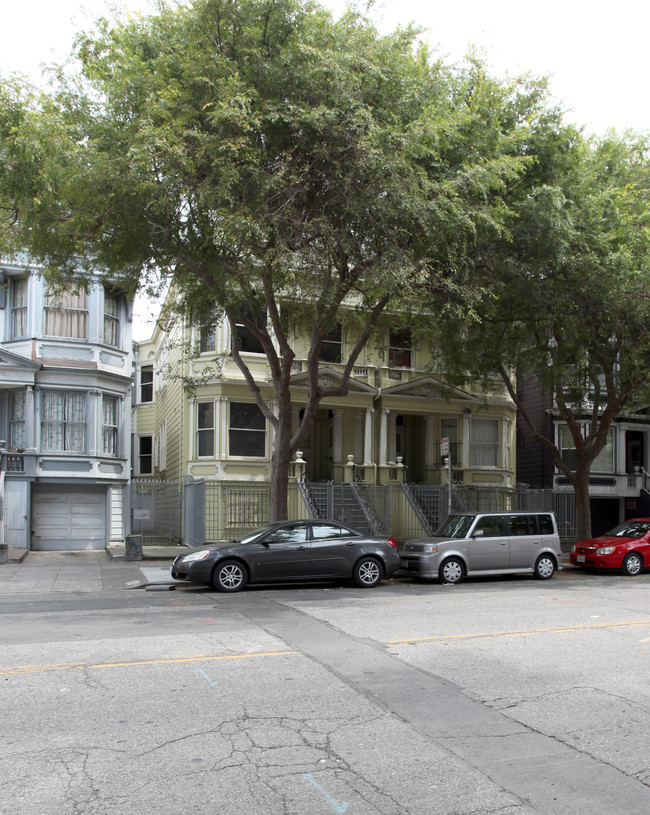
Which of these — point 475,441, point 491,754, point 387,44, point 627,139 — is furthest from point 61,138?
point 475,441

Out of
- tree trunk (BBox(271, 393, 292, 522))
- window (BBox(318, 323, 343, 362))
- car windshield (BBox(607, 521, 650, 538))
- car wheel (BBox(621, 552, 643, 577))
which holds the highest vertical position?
window (BBox(318, 323, 343, 362))

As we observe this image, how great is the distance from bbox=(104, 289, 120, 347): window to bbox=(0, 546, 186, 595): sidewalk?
6.63m

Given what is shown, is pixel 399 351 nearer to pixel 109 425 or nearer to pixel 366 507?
pixel 366 507

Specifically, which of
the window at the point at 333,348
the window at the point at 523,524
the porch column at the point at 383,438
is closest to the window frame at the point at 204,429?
the window at the point at 333,348

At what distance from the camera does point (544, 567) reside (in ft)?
58.5

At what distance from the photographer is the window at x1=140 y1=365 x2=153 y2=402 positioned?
37844 mm

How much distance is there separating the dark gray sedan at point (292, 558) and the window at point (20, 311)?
1141 cm

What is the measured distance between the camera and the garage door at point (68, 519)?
23031mm

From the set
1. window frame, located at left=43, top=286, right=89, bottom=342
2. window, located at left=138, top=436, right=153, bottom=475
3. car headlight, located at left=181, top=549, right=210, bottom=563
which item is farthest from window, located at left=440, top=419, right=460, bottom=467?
car headlight, located at left=181, top=549, right=210, bottom=563

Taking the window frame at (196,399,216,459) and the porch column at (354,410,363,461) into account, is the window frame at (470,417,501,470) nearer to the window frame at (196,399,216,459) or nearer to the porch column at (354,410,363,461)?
the porch column at (354,410,363,461)

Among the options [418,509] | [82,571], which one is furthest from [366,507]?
[82,571]

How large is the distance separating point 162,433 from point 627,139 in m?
21.6

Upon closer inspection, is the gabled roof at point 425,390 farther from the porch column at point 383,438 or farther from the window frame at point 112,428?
the window frame at point 112,428

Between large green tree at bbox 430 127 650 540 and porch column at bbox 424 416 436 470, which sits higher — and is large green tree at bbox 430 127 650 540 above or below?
above
